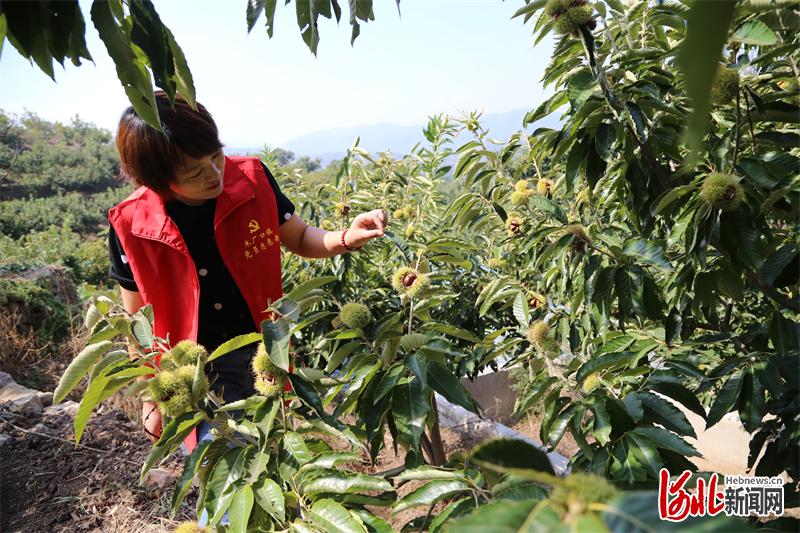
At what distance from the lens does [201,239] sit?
1.54m

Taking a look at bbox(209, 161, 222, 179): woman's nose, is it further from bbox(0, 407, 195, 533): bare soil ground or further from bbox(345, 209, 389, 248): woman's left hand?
bbox(0, 407, 195, 533): bare soil ground

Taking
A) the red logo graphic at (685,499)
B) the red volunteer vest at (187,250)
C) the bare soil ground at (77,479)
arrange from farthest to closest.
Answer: the bare soil ground at (77,479)
the red volunteer vest at (187,250)
the red logo graphic at (685,499)

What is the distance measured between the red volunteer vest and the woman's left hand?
0.30m

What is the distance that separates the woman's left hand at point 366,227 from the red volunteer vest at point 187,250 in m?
0.30

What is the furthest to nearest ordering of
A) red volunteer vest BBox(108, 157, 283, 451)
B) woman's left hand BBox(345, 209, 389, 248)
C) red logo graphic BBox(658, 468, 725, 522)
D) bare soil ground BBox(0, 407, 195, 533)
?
bare soil ground BBox(0, 407, 195, 533), red volunteer vest BBox(108, 157, 283, 451), woman's left hand BBox(345, 209, 389, 248), red logo graphic BBox(658, 468, 725, 522)

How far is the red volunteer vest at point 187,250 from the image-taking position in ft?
4.82

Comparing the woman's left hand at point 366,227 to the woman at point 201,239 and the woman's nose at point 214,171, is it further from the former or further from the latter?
the woman's nose at point 214,171

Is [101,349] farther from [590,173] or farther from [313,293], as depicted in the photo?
[590,173]

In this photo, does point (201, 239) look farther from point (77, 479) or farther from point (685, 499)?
point (77, 479)

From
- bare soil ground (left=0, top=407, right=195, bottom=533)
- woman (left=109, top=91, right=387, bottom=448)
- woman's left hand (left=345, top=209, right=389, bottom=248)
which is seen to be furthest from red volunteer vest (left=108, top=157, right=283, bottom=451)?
bare soil ground (left=0, top=407, right=195, bottom=533)

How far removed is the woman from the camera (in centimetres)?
137

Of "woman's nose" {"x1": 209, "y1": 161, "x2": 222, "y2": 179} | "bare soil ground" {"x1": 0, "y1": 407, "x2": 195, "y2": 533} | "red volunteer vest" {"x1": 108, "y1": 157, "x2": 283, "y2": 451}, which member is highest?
"woman's nose" {"x1": 209, "y1": 161, "x2": 222, "y2": 179}

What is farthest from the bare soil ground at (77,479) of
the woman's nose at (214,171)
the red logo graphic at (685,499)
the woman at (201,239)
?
the red logo graphic at (685,499)

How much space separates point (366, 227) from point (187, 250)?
0.53m
